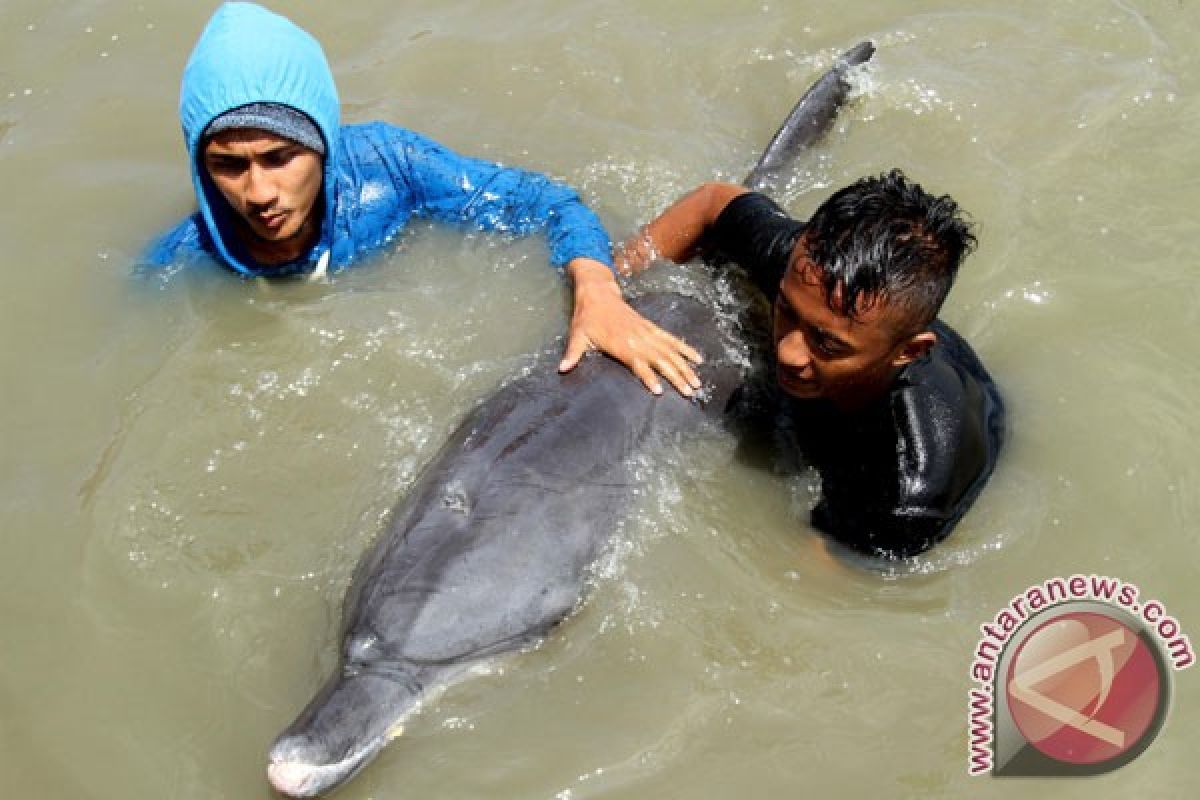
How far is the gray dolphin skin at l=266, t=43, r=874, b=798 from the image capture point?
2.89m

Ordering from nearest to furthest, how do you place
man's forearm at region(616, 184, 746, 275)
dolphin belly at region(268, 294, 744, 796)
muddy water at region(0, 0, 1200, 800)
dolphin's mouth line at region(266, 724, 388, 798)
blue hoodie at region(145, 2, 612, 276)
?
dolphin's mouth line at region(266, 724, 388, 798)
dolphin belly at region(268, 294, 744, 796)
muddy water at region(0, 0, 1200, 800)
blue hoodie at region(145, 2, 612, 276)
man's forearm at region(616, 184, 746, 275)

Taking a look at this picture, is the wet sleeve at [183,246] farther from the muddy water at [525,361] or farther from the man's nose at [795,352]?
the man's nose at [795,352]

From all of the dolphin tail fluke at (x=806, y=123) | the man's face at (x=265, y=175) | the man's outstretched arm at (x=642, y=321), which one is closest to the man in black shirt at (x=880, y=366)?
the man's outstretched arm at (x=642, y=321)

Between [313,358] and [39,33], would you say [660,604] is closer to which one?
[313,358]

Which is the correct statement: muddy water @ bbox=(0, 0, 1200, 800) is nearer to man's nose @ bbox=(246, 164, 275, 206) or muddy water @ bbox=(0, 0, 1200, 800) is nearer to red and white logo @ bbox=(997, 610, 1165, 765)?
red and white logo @ bbox=(997, 610, 1165, 765)

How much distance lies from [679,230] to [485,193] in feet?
2.48

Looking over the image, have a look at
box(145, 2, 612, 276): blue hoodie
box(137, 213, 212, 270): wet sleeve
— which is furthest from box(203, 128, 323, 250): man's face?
box(137, 213, 212, 270): wet sleeve

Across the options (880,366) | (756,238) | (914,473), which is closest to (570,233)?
(756,238)

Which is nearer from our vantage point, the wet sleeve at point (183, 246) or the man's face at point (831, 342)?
the man's face at point (831, 342)

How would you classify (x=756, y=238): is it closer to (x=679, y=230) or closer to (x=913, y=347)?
(x=679, y=230)

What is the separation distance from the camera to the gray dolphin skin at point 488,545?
9.47ft

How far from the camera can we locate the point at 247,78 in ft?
11.9
